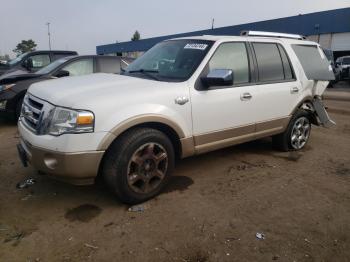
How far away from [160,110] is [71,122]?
95 centimetres

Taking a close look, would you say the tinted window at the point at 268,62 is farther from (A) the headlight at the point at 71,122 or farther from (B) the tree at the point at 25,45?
(B) the tree at the point at 25,45

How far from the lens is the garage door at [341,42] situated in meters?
26.9

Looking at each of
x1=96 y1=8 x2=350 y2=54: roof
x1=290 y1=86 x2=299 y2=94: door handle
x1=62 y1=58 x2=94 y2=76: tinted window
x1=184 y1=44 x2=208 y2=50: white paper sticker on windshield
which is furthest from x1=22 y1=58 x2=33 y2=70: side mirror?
x1=96 y1=8 x2=350 y2=54: roof

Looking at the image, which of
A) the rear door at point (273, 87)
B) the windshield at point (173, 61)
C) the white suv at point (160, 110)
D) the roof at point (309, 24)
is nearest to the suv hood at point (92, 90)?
the white suv at point (160, 110)

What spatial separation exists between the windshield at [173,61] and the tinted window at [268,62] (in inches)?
35.8

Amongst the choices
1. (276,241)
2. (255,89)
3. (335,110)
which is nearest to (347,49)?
(335,110)

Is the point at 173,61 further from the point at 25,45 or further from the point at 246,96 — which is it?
the point at 25,45

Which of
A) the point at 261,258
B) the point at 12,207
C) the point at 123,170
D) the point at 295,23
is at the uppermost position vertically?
the point at 295,23

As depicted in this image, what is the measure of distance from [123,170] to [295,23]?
1200 inches

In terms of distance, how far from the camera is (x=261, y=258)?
2.80 metres

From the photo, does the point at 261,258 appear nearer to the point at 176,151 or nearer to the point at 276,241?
the point at 276,241

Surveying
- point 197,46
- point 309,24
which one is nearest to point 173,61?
point 197,46

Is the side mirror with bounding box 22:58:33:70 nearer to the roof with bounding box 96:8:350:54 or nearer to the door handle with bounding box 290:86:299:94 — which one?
the door handle with bounding box 290:86:299:94

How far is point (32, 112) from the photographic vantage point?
3691 millimetres
